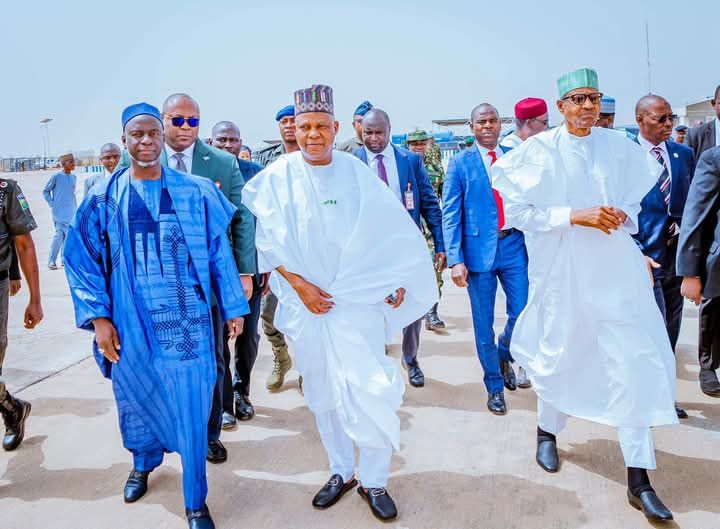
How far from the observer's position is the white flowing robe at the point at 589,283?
3.07 m

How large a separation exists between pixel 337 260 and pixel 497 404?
1876 millimetres

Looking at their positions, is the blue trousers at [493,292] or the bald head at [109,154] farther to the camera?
the bald head at [109,154]

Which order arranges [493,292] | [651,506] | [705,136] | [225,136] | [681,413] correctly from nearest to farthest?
[651,506], [681,413], [493,292], [705,136], [225,136]

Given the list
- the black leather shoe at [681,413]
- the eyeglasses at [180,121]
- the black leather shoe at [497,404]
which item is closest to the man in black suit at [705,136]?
the black leather shoe at [681,413]

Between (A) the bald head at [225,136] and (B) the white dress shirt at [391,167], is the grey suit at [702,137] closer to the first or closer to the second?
(B) the white dress shirt at [391,167]

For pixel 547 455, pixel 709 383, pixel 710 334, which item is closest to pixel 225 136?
pixel 547 455

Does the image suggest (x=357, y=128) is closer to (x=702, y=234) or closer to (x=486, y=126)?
(x=486, y=126)

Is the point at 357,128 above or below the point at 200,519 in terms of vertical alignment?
above

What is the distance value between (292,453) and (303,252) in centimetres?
142

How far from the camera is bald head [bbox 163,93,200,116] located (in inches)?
155

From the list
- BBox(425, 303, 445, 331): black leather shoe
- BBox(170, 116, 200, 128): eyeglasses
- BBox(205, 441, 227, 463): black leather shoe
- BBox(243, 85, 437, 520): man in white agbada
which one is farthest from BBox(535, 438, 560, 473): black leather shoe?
BBox(425, 303, 445, 331): black leather shoe

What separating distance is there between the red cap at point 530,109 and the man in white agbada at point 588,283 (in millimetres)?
1685

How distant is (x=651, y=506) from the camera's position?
2.88 metres

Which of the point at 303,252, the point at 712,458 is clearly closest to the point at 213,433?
the point at 303,252
